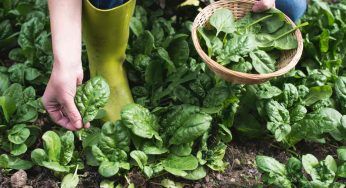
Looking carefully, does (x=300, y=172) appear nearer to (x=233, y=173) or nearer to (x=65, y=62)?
(x=233, y=173)

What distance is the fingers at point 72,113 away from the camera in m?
1.29

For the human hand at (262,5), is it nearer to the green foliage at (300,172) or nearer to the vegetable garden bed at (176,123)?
the vegetable garden bed at (176,123)

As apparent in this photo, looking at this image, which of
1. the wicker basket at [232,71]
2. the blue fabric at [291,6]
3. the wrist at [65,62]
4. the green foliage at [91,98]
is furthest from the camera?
the blue fabric at [291,6]

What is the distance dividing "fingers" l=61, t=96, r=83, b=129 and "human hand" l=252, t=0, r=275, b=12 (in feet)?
2.21

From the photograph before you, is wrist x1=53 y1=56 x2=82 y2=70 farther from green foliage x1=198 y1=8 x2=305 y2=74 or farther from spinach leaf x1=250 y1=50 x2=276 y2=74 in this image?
spinach leaf x1=250 y1=50 x2=276 y2=74

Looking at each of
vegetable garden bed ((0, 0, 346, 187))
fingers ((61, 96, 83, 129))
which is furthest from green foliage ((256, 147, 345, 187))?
fingers ((61, 96, 83, 129))

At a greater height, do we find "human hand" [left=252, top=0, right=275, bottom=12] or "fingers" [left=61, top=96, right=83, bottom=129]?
"human hand" [left=252, top=0, right=275, bottom=12]

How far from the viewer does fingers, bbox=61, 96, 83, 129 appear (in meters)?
1.29

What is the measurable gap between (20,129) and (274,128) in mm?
799

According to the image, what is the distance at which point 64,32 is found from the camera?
125 centimetres

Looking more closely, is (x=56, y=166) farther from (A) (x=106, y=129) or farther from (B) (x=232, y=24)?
(B) (x=232, y=24)

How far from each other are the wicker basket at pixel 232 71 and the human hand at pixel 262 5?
0.09ft

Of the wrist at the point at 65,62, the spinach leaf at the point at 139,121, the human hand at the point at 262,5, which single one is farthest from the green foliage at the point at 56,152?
the human hand at the point at 262,5

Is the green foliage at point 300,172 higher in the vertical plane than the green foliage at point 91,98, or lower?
lower
